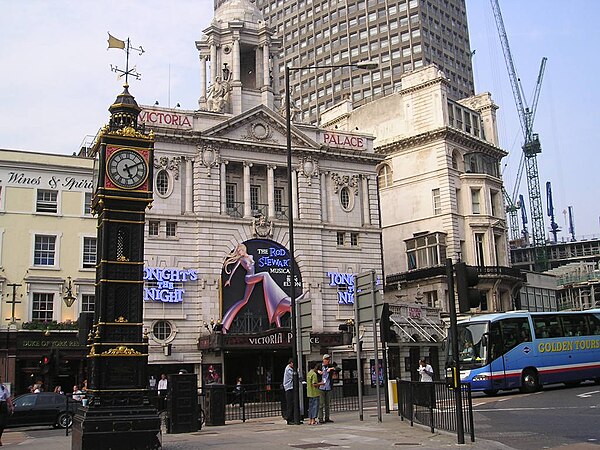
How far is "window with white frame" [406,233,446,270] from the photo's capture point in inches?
2237

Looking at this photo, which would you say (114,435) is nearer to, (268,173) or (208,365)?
(208,365)

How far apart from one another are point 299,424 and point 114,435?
27.9ft

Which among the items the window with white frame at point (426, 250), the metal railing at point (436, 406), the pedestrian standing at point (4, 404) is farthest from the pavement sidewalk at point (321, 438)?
the window with white frame at point (426, 250)

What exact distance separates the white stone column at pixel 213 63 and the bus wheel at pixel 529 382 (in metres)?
29.8

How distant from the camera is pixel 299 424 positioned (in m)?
21.7

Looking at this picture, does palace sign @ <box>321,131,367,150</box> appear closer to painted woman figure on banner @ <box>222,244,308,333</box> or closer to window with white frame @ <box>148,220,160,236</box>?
painted woman figure on banner @ <box>222,244,308,333</box>

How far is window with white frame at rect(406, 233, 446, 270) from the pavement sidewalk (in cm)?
3571

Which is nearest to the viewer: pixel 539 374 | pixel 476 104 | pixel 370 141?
pixel 539 374

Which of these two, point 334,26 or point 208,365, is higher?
point 334,26

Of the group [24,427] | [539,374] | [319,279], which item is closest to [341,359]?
[319,279]

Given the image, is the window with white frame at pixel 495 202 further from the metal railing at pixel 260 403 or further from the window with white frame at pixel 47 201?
the metal railing at pixel 260 403

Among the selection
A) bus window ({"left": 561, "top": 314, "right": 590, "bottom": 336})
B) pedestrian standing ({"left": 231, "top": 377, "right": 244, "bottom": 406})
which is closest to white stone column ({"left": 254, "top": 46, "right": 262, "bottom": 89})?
bus window ({"left": 561, "top": 314, "right": 590, "bottom": 336})

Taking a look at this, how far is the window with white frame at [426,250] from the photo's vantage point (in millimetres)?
56812

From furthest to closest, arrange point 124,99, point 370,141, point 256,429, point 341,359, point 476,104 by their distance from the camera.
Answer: point 476,104, point 370,141, point 341,359, point 256,429, point 124,99
